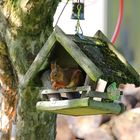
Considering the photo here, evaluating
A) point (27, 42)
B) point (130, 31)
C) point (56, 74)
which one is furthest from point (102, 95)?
point (130, 31)

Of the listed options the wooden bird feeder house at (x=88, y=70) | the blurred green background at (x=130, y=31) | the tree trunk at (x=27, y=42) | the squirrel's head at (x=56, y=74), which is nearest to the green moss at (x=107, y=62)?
the wooden bird feeder house at (x=88, y=70)

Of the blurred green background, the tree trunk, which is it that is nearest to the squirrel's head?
the tree trunk

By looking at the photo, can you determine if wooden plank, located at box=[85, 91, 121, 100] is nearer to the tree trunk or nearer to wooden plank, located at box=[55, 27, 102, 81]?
wooden plank, located at box=[55, 27, 102, 81]

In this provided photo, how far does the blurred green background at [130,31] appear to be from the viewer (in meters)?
3.78

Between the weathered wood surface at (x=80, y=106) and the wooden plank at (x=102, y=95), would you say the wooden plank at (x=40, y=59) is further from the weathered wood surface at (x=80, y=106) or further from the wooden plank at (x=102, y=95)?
the wooden plank at (x=102, y=95)

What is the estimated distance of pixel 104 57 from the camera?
62.2 inches

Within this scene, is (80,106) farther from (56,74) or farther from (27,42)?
(27,42)

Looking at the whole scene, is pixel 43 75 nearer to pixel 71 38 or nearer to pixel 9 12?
pixel 71 38

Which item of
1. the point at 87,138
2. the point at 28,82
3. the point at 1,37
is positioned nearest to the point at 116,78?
the point at 28,82

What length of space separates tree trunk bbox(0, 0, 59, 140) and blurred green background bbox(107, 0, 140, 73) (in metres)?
1.97

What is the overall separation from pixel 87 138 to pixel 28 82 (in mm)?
2159

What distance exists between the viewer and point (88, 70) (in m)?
1.44

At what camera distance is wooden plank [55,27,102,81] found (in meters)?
1.42

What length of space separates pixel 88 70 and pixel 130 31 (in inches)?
96.4
